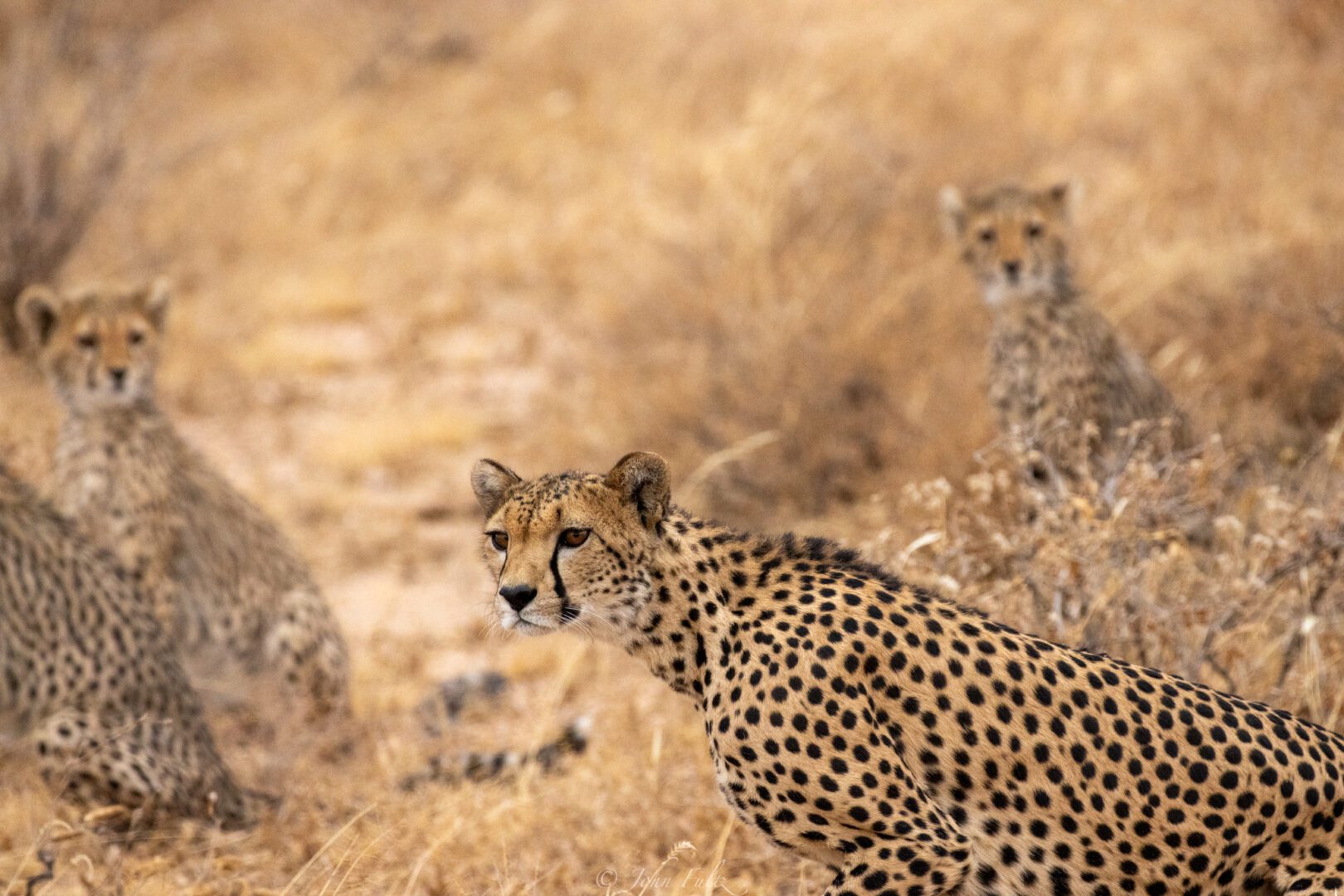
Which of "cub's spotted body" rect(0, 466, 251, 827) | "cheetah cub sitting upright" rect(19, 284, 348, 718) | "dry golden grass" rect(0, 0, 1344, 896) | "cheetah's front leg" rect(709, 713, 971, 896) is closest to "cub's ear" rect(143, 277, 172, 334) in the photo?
"cheetah cub sitting upright" rect(19, 284, 348, 718)

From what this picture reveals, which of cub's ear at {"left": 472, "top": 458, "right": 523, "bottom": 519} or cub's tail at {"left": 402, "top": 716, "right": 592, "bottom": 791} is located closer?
cub's ear at {"left": 472, "top": 458, "right": 523, "bottom": 519}

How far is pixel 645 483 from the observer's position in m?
3.00

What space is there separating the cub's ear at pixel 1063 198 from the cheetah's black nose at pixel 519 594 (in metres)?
3.15

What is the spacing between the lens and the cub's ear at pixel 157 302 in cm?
557

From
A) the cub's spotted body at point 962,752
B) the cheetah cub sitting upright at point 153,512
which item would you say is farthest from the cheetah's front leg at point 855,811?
the cheetah cub sitting upright at point 153,512

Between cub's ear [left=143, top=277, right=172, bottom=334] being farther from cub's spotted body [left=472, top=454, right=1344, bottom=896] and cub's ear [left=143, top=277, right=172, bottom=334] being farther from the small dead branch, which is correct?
cub's spotted body [left=472, top=454, right=1344, bottom=896]

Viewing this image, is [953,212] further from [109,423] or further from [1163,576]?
[109,423]

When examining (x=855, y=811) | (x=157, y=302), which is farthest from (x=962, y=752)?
(x=157, y=302)

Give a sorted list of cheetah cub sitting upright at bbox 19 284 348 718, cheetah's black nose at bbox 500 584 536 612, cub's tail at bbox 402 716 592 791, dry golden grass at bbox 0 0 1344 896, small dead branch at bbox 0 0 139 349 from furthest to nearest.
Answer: small dead branch at bbox 0 0 139 349
cheetah cub sitting upright at bbox 19 284 348 718
cub's tail at bbox 402 716 592 791
dry golden grass at bbox 0 0 1344 896
cheetah's black nose at bbox 500 584 536 612

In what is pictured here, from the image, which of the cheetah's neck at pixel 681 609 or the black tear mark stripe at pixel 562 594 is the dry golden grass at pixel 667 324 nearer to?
the cheetah's neck at pixel 681 609

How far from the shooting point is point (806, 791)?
274 centimetres

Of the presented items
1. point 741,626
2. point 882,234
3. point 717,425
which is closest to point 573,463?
point 717,425

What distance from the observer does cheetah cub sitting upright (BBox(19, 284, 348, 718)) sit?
528cm

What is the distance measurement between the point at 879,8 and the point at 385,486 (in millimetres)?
6032
